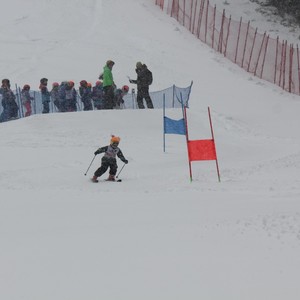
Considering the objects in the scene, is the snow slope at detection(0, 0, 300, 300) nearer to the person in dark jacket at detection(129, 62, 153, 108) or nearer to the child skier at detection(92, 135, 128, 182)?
the child skier at detection(92, 135, 128, 182)

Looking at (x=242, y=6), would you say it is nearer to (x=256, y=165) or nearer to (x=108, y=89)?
(x=108, y=89)

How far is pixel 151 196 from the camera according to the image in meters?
10.6

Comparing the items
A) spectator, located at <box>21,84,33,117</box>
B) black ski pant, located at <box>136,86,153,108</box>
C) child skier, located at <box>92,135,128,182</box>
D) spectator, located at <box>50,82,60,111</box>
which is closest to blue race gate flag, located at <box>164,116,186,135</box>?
child skier, located at <box>92,135,128,182</box>

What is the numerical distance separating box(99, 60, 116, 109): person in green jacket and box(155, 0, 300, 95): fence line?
11.6 m

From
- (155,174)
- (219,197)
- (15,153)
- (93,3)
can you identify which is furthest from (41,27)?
(219,197)

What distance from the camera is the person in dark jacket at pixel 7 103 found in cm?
1898

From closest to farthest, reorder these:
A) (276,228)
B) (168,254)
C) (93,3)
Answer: (168,254), (276,228), (93,3)

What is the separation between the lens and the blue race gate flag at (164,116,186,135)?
52.9 feet

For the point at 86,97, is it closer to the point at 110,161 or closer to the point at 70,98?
the point at 70,98

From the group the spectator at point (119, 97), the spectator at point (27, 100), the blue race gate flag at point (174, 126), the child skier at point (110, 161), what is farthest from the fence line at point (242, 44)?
the child skier at point (110, 161)

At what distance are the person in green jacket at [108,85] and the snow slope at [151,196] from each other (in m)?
0.99

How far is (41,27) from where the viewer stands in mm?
32531

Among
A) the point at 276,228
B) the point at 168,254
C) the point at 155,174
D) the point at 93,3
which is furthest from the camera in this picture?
the point at 93,3

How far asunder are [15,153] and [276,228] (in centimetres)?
974
